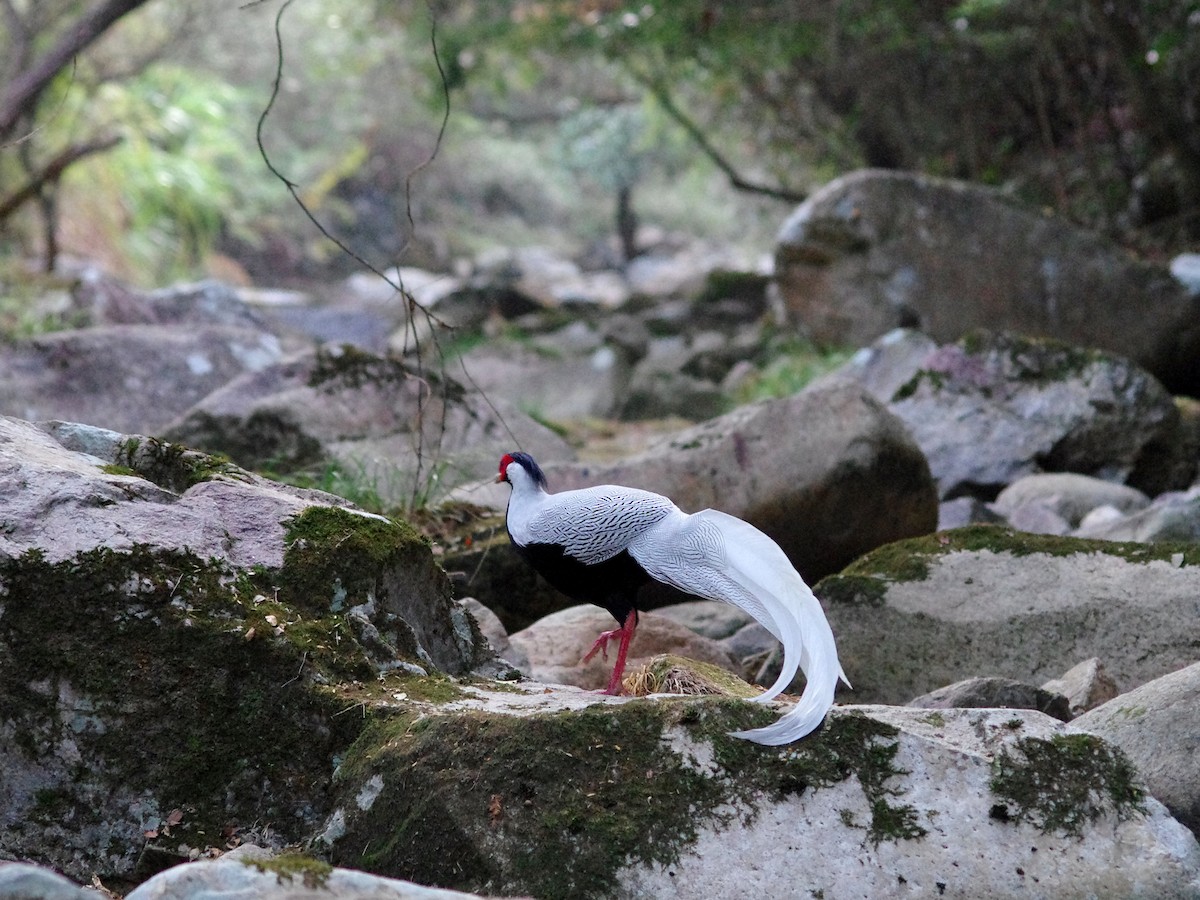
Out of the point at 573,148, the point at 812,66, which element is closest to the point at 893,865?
the point at 812,66

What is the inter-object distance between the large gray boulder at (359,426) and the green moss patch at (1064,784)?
322 cm

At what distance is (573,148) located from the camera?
2297 centimetres

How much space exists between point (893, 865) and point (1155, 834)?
48cm

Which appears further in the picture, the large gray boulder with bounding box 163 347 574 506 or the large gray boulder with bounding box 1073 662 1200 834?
the large gray boulder with bounding box 163 347 574 506

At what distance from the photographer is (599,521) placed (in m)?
3.37

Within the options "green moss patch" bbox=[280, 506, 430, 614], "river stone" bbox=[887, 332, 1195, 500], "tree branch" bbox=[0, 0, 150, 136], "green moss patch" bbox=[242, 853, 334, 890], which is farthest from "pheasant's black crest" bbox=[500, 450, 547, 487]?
"tree branch" bbox=[0, 0, 150, 136]

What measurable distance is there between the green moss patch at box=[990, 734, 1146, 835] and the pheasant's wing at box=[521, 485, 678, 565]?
1.09m

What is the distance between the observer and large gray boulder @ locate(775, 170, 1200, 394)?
948cm

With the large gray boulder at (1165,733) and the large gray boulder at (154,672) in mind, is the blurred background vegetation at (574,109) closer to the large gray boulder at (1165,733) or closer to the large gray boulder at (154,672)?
the large gray boulder at (154,672)

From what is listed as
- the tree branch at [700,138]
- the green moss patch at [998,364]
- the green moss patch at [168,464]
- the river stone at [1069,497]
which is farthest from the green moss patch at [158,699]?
the tree branch at [700,138]

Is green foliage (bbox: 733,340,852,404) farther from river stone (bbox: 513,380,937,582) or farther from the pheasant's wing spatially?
the pheasant's wing

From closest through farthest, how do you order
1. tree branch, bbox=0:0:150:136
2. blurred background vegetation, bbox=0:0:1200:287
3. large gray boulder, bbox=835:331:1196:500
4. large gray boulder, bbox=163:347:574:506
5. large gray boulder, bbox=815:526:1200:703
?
large gray boulder, bbox=815:526:1200:703 → large gray boulder, bbox=163:347:574:506 → large gray boulder, bbox=835:331:1196:500 → tree branch, bbox=0:0:150:136 → blurred background vegetation, bbox=0:0:1200:287

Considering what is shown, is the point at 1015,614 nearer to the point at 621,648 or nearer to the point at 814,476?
the point at 621,648

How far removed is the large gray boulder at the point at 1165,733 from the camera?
2.69 metres
